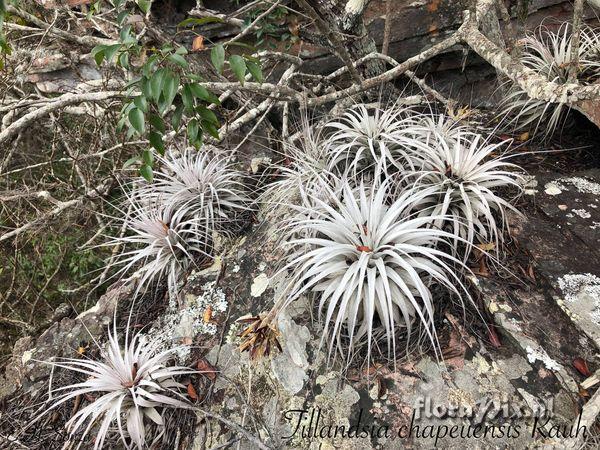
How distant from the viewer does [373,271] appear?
5.92 ft

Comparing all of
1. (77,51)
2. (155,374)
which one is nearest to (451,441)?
(155,374)

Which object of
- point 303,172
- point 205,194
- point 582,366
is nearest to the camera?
point 582,366

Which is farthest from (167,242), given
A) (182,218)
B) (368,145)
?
(368,145)

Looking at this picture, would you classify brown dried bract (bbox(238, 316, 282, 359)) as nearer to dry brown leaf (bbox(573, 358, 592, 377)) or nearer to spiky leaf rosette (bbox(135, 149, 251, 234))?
spiky leaf rosette (bbox(135, 149, 251, 234))

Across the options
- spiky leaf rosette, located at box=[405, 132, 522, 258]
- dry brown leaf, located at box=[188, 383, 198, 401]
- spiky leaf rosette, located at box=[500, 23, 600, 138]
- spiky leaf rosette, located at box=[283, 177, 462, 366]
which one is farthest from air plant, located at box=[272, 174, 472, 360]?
spiky leaf rosette, located at box=[500, 23, 600, 138]

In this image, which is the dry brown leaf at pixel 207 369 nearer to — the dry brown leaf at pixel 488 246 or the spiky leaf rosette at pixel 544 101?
the dry brown leaf at pixel 488 246

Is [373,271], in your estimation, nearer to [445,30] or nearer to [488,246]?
[488,246]

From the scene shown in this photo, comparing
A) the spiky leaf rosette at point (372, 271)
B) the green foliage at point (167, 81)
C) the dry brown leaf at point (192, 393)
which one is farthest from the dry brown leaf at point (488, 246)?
the dry brown leaf at point (192, 393)

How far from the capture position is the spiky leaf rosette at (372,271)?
1757 mm

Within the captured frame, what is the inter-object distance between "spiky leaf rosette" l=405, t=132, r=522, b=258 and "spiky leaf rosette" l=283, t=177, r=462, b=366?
0.17 metres

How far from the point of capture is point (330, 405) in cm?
181

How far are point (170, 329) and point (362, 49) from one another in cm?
259

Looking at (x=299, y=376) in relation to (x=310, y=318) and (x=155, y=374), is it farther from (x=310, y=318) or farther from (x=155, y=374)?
(x=155, y=374)

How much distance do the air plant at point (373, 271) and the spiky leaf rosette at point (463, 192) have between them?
0.17 metres
